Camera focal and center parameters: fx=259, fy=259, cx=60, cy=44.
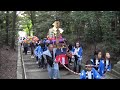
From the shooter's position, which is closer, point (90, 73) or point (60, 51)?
point (90, 73)

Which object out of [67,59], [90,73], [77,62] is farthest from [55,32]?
[90,73]

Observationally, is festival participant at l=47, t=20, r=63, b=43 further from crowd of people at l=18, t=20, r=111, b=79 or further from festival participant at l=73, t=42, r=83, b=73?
festival participant at l=73, t=42, r=83, b=73

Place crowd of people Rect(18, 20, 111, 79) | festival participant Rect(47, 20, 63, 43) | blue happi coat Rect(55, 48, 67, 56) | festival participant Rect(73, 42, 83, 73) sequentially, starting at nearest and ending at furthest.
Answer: crowd of people Rect(18, 20, 111, 79) → festival participant Rect(73, 42, 83, 73) → blue happi coat Rect(55, 48, 67, 56) → festival participant Rect(47, 20, 63, 43)

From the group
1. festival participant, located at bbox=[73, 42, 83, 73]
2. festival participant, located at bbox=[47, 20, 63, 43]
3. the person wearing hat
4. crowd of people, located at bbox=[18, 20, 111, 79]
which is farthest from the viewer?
festival participant, located at bbox=[47, 20, 63, 43]

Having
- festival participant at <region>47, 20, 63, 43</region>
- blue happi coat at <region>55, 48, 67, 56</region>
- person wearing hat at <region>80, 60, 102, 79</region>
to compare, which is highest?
festival participant at <region>47, 20, 63, 43</region>

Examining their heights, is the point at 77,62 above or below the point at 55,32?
below

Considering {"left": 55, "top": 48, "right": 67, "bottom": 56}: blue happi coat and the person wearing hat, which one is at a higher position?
{"left": 55, "top": 48, "right": 67, "bottom": 56}: blue happi coat

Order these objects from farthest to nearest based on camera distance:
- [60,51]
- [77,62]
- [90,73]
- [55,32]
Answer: [55,32], [60,51], [77,62], [90,73]

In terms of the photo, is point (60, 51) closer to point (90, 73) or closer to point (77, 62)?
point (77, 62)

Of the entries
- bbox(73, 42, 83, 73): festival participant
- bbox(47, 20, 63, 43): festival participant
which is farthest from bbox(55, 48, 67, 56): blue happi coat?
bbox(73, 42, 83, 73): festival participant

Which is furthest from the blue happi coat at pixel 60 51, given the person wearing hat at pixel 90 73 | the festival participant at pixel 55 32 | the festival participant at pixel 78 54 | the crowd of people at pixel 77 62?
the person wearing hat at pixel 90 73
